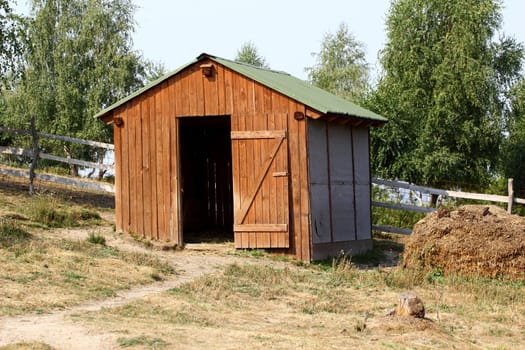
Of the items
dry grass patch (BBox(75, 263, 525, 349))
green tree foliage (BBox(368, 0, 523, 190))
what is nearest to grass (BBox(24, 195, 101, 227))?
dry grass patch (BBox(75, 263, 525, 349))

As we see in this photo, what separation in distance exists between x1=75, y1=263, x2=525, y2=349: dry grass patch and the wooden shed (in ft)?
6.85

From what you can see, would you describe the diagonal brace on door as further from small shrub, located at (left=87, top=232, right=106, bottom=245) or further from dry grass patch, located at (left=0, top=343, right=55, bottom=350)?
dry grass patch, located at (left=0, top=343, right=55, bottom=350)

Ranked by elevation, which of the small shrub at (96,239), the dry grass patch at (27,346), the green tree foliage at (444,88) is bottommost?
the dry grass patch at (27,346)

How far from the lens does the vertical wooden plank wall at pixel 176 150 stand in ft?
60.1

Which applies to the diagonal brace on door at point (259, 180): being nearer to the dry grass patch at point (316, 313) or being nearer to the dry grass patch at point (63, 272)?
the dry grass patch at point (316, 313)

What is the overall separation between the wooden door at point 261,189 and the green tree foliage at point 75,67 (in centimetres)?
2507

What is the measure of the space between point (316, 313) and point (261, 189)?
6404 millimetres

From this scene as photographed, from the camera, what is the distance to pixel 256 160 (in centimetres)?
1859

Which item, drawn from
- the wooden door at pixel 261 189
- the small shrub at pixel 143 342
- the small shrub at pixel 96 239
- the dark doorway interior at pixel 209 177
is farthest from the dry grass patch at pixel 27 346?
the dark doorway interior at pixel 209 177

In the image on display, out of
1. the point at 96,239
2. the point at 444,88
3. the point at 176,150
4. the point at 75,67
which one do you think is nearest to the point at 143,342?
the point at 96,239

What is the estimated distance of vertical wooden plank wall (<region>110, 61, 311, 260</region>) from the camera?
18.3 meters

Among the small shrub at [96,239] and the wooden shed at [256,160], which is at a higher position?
the wooden shed at [256,160]

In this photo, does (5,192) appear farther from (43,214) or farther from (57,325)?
(57,325)

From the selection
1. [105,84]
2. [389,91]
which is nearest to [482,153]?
[389,91]
